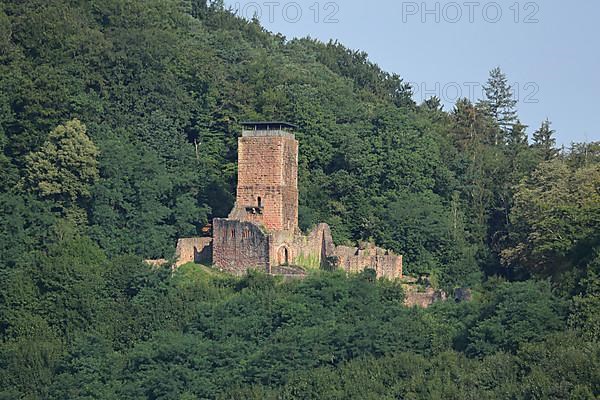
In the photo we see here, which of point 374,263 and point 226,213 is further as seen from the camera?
point 226,213

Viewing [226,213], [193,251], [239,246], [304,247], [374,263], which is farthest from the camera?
[226,213]

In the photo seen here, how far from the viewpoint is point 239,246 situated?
61.9 m

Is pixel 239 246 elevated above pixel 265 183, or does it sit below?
below

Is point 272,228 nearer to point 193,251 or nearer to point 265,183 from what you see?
point 265,183

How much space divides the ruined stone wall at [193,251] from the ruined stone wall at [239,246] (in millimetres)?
1097

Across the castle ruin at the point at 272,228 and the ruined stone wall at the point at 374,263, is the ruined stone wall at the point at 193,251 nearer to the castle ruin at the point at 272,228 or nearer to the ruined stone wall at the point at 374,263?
the castle ruin at the point at 272,228

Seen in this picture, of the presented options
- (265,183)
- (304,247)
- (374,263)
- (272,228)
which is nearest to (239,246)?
(272,228)

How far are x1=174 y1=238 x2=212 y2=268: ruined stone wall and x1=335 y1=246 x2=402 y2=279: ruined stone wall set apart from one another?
3.93m

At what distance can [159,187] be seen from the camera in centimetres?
6581

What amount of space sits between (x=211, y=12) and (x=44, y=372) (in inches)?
1080

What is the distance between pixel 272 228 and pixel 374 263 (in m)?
3.24

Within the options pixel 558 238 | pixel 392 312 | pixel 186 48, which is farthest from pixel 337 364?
pixel 186 48

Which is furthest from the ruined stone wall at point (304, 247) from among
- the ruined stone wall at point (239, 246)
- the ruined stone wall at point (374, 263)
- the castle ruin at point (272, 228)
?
the ruined stone wall at point (374, 263)

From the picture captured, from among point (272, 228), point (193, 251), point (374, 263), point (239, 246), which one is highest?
point (272, 228)
